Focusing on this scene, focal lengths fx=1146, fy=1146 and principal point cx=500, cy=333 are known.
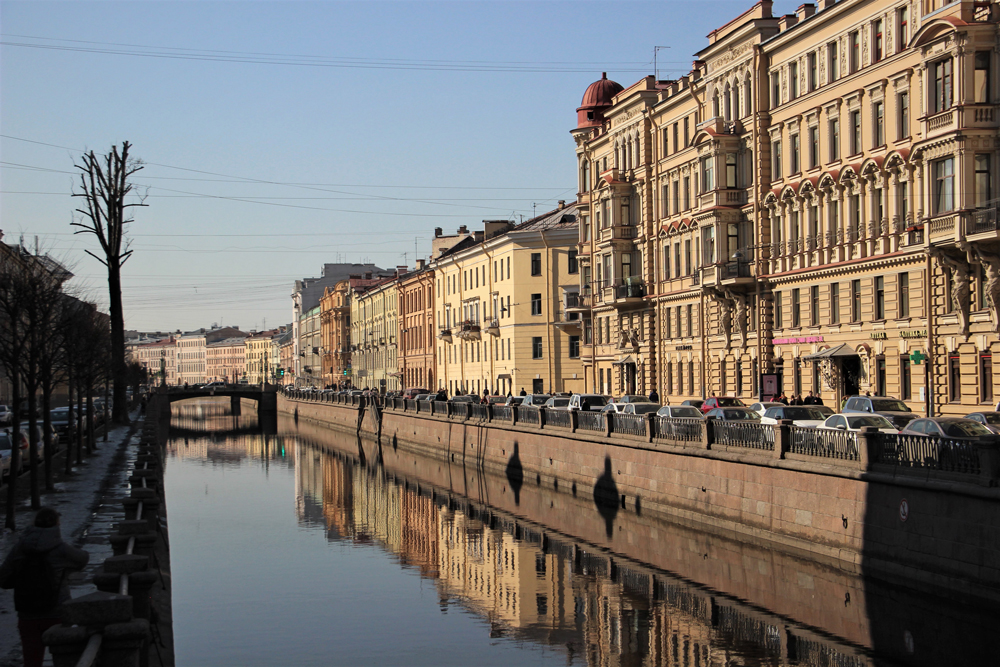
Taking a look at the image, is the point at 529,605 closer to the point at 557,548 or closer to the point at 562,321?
the point at 557,548

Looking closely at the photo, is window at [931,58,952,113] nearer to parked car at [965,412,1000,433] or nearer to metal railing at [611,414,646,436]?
parked car at [965,412,1000,433]

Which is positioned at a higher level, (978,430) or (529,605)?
(978,430)

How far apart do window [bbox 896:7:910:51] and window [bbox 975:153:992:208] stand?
17.8 feet

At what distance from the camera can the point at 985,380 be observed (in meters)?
33.2

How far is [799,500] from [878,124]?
19.0 meters

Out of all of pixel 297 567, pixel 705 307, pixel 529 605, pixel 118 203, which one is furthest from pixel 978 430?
pixel 118 203

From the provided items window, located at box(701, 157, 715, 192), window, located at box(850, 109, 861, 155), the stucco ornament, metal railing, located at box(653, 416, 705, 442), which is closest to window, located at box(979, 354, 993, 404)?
the stucco ornament

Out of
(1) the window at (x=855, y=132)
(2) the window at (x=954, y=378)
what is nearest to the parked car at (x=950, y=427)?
(2) the window at (x=954, y=378)

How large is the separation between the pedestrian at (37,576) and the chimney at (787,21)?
38987 millimetres

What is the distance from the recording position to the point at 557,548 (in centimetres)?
2797

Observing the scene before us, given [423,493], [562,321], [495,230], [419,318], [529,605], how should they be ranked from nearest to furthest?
[529,605]
[423,493]
[562,321]
[495,230]
[419,318]

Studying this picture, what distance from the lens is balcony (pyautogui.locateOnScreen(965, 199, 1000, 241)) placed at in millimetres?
31641

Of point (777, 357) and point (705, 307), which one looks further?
point (705, 307)

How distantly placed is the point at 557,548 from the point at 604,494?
6619 mm
